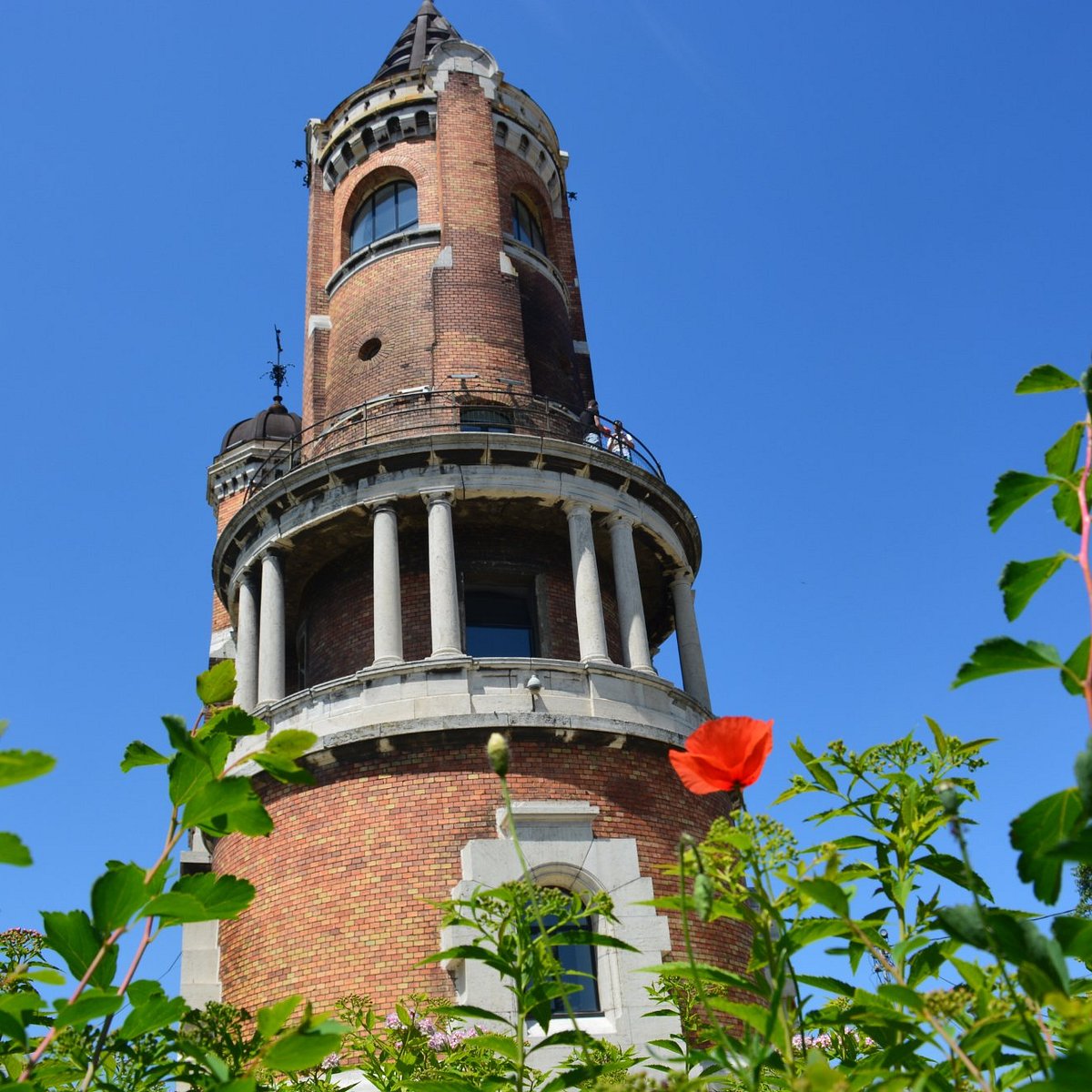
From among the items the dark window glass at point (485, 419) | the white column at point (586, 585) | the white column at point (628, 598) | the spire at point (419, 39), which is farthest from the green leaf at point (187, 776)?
the spire at point (419, 39)

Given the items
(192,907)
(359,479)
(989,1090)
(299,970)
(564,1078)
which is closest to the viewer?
(989,1090)

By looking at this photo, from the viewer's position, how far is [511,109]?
2427 cm

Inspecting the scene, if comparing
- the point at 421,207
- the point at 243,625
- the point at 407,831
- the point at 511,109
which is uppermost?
the point at 511,109

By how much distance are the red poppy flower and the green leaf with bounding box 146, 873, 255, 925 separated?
42.2 inches

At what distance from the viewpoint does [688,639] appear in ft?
62.9

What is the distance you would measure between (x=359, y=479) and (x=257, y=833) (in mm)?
15309

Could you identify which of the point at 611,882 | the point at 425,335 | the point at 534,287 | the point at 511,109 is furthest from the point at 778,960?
the point at 511,109

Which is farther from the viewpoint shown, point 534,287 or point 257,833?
point 534,287

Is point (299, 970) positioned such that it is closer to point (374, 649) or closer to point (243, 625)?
point (374, 649)

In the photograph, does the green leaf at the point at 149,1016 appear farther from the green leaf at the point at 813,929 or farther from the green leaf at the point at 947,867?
the green leaf at the point at 947,867

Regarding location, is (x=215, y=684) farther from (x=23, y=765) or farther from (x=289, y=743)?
(x=23, y=765)

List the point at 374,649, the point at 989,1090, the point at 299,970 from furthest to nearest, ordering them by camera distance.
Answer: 1. the point at 374,649
2. the point at 299,970
3. the point at 989,1090

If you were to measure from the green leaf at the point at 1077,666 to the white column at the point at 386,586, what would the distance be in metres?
14.0

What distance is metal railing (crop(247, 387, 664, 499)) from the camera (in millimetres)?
18828
